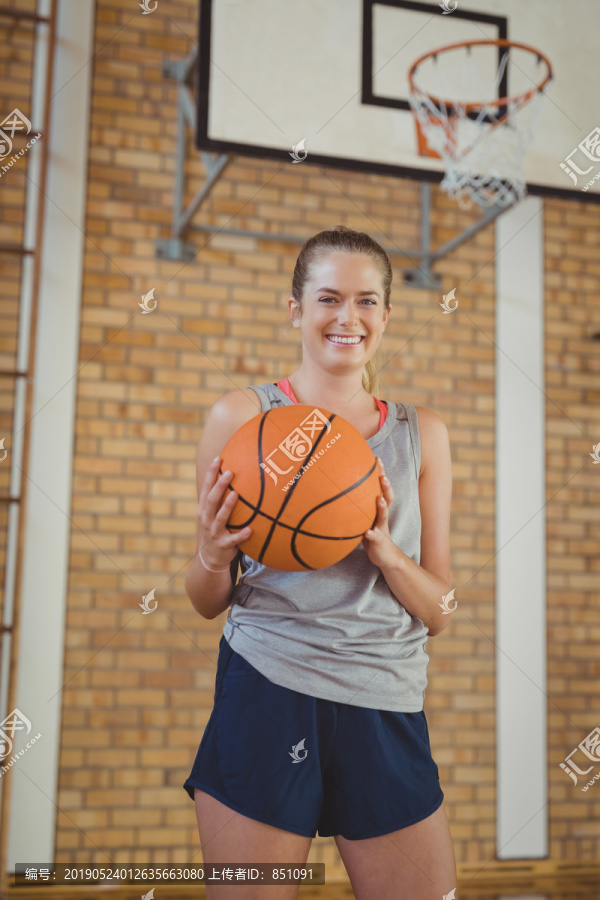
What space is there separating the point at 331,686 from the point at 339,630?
8cm

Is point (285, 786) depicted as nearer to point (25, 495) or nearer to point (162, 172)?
point (25, 495)

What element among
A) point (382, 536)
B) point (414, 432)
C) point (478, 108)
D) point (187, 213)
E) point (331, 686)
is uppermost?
point (478, 108)

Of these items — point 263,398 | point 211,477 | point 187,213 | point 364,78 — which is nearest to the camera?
point 211,477

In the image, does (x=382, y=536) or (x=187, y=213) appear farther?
(x=187, y=213)

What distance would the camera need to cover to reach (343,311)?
1350 mm

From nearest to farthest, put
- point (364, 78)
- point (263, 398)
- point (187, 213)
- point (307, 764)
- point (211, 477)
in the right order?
point (307, 764) < point (211, 477) < point (263, 398) < point (364, 78) < point (187, 213)

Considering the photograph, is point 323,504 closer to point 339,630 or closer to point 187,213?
point 339,630

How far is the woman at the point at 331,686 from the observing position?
118 cm

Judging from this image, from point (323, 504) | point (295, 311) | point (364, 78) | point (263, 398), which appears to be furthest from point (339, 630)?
point (364, 78)

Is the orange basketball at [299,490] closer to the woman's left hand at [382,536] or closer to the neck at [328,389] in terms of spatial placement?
the woman's left hand at [382,536]

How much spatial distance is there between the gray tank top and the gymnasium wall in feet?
6.98

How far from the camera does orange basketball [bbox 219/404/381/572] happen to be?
124cm

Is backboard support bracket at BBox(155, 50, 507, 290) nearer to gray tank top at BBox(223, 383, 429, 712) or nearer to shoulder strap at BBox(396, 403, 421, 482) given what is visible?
shoulder strap at BBox(396, 403, 421, 482)

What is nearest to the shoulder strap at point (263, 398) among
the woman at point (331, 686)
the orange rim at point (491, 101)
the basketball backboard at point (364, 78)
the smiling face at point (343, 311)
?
the woman at point (331, 686)
